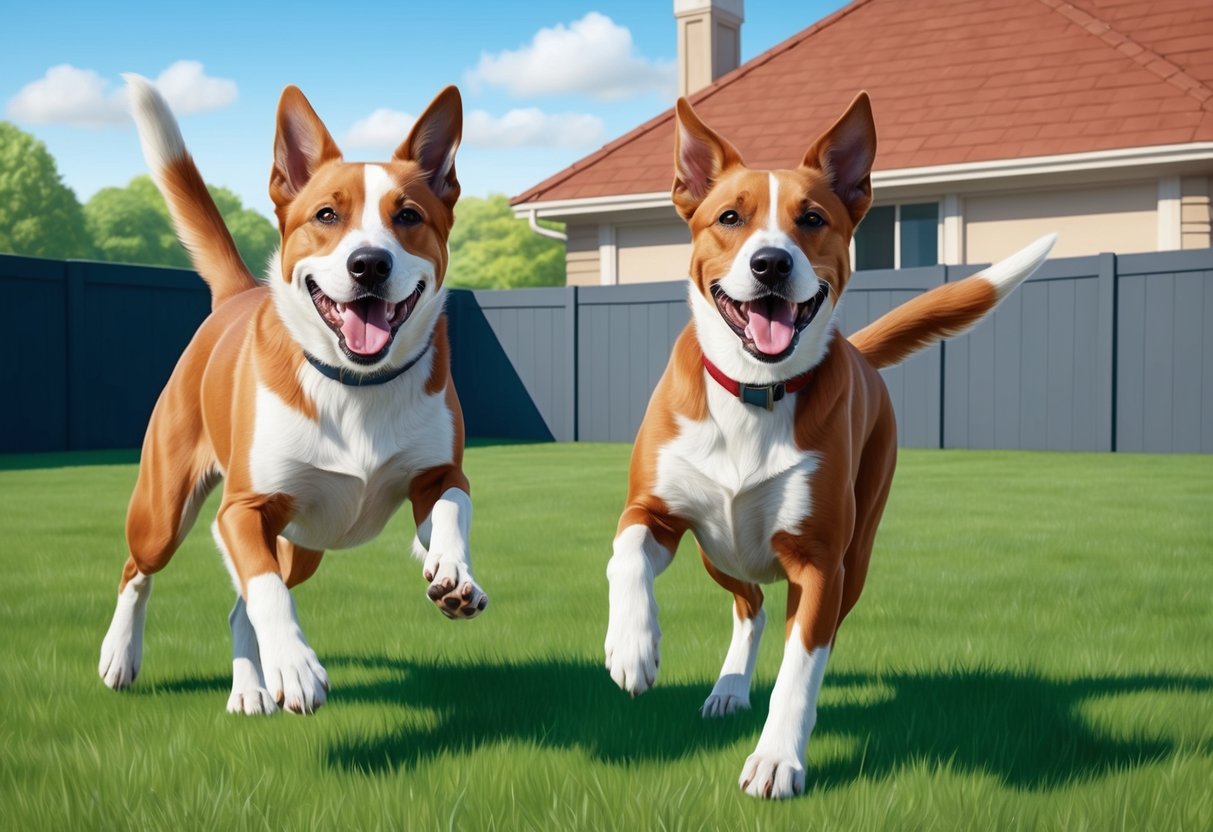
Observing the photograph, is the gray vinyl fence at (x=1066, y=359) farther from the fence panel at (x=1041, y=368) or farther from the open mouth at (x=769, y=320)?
the open mouth at (x=769, y=320)

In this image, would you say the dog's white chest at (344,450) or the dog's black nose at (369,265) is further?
the dog's white chest at (344,450)

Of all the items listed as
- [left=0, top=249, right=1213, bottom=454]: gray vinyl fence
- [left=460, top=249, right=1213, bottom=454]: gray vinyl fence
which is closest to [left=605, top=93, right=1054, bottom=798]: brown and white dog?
[left=0, top=249, right=1213, bottom=454]: gray vinyl fence

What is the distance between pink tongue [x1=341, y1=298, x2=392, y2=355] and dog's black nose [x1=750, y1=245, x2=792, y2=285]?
1080 mm

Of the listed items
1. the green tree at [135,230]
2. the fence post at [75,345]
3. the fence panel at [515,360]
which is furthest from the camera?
the green tree at [135,230]

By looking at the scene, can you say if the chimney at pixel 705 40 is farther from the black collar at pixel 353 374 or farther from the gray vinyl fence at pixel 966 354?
the black collar at pixel 353 374

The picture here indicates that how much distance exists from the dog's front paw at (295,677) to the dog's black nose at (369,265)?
1031 millimetres

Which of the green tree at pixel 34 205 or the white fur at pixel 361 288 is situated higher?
the green tree at pixel 34 205

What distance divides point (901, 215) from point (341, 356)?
14.9 metres

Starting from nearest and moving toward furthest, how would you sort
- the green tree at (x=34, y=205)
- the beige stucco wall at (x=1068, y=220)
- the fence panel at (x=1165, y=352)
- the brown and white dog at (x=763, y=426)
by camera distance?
1. the brown and white dog at (x=763, y=426)
2. the fence panel at (x=1165, y=352)
3. the beige stucco wall at (x=1068, y=220)
4. the green tree at (x=34, y=205)

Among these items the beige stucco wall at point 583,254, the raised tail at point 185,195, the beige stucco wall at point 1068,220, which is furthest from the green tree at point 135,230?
the raised tail at point 185,195

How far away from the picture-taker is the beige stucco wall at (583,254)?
20.0m

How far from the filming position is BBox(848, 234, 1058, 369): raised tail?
469 cm

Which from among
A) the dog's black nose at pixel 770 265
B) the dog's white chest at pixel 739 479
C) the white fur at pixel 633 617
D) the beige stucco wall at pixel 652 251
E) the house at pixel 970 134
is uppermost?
the house at pixel 970 134

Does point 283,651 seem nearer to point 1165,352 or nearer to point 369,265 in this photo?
point 369,265
